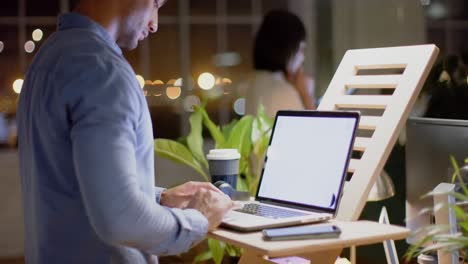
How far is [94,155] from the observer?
1.56 metres

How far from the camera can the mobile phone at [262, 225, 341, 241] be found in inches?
69.1

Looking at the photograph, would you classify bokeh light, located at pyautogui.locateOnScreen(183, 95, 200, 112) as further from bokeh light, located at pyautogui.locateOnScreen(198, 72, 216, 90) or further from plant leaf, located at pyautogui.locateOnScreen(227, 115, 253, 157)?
plant leaf, located at pyautogui.locateOnScreen(227, 115, 253, 157)

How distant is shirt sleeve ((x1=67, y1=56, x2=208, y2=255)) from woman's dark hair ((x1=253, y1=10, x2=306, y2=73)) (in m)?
2.49

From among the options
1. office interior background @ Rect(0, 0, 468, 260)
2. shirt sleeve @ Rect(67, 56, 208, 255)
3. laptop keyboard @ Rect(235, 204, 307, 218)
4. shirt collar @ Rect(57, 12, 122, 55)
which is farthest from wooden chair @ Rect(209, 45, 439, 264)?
office interior background @ Rect(0, 0, 468, 260)

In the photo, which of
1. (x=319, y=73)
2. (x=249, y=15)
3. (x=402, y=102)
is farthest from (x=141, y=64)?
(x=402, y=102)

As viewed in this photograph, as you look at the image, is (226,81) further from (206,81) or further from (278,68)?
(278,68)

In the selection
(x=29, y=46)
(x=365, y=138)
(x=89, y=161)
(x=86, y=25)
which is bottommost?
(x=29, y=46)

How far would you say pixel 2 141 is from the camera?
6316mm

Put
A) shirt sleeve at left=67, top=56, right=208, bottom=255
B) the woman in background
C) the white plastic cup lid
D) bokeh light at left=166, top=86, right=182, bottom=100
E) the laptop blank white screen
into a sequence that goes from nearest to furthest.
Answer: shirt sleeve at left=67, top=56, right=208, bottom=255 < the laptop blank white screen < the white plastic cup lid < the woman in background < bokeh light at left=166, top=86, right=182, bottom=100

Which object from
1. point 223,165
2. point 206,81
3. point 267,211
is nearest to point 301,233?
point 267,211

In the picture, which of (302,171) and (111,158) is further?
(302,171)

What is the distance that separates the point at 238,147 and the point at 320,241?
5.12 feet

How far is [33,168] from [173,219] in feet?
1.10

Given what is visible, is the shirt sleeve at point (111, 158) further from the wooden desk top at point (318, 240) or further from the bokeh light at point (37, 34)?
the bokeh light at point (37, 34)
